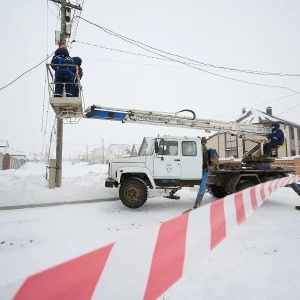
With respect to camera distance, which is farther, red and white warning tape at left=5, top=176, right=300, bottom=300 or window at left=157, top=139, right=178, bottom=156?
window at left=157, top=139, right=178, bottom=156

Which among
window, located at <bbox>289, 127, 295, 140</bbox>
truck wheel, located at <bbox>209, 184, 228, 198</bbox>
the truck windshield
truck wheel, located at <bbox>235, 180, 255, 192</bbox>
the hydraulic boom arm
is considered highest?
window, located at <bbox>289, 127, 295, 140</bbox>

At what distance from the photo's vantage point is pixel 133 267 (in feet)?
4.40

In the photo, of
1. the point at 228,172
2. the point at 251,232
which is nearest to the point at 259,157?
the point at 228,172

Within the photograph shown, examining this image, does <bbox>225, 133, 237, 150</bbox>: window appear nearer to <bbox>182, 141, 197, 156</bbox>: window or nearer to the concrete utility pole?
<bbox>182, 141, 197, 156</bbox>: window

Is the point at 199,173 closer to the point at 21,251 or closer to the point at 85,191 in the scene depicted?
the point at 85,191

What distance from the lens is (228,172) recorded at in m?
7.89

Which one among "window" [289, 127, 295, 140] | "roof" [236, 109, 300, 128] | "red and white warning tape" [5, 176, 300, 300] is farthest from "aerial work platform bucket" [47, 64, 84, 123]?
"window" [289, 127, 295, 140]

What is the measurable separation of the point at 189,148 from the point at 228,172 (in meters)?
1.65

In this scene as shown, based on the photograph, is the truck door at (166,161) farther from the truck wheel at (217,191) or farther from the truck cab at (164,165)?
the truck wheel at (217,191)

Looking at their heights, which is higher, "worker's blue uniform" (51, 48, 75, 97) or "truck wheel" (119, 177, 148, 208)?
"worker's blue uniform" (51, 48, 75, 97)

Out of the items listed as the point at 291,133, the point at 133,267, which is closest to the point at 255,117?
the point at 291,133

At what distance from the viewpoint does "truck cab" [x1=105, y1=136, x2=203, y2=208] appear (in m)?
7.46

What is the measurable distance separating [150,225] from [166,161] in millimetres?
2682

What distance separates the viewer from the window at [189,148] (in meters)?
7.77
